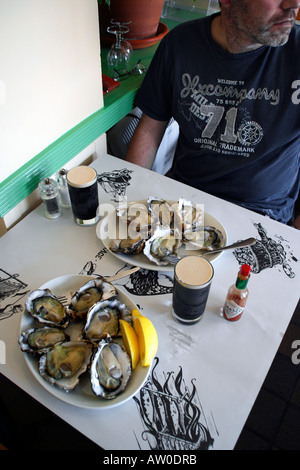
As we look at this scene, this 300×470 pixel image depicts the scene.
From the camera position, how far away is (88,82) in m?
1.02

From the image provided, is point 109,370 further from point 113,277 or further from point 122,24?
point 122,24

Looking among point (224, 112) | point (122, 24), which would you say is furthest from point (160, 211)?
point (122, 24)

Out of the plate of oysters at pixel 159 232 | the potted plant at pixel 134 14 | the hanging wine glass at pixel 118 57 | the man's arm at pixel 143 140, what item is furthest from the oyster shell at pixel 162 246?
the potted plant at pixel 134 14

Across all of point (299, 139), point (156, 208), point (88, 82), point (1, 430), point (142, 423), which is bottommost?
point (1, 430)

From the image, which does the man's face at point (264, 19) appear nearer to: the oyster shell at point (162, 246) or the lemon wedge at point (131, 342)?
the oyster shell at point (162, 246)

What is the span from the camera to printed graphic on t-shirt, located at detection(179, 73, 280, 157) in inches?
41.4

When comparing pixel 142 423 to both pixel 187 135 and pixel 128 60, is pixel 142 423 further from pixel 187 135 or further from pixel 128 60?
pixel 128 60

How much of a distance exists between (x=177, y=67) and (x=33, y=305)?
87cm

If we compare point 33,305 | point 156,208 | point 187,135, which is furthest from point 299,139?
point 33,305

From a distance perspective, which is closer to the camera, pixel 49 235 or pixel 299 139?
pixel 49 235

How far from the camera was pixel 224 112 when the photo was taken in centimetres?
108

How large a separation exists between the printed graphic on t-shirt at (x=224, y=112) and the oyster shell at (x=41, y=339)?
769 millimetres

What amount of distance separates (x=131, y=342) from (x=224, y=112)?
2.58ft

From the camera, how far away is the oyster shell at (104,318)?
662 millimetres
